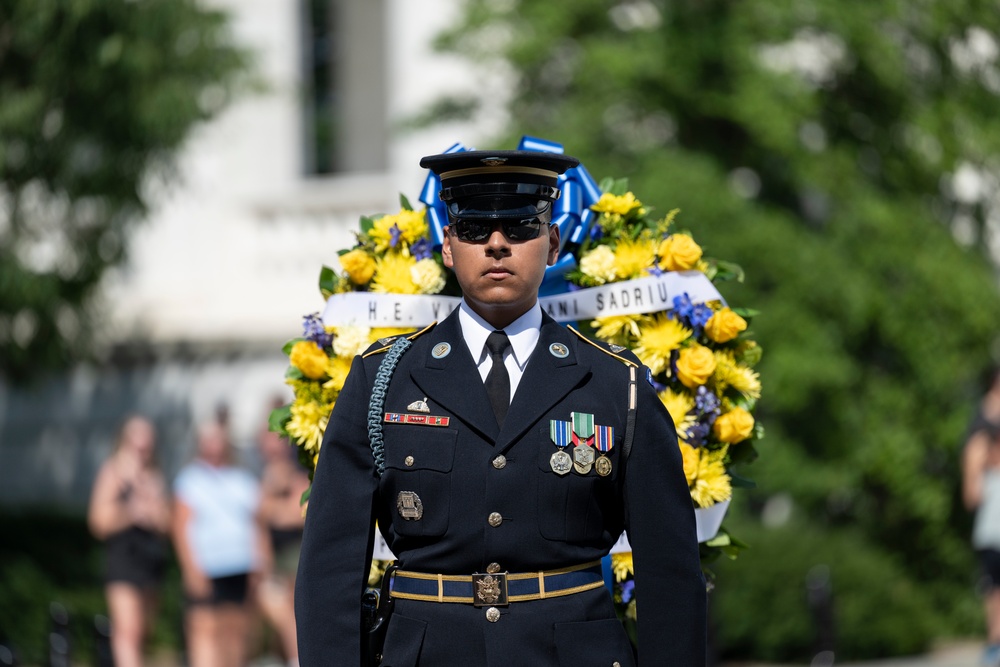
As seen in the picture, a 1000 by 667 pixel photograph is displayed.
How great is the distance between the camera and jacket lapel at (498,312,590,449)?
371 centimetres

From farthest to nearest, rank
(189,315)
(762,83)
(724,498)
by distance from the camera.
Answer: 1. (189,315)
2. (762,83)
3. (724,498)

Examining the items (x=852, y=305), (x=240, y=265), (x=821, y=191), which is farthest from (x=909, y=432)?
(x=240, y=265)

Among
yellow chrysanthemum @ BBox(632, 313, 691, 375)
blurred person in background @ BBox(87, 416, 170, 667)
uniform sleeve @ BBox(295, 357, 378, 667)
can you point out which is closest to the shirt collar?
uniform sleeve @ BBox(295, 357, 378, 667)

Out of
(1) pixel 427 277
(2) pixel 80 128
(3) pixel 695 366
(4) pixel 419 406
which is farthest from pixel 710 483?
(2) pixel 80 128

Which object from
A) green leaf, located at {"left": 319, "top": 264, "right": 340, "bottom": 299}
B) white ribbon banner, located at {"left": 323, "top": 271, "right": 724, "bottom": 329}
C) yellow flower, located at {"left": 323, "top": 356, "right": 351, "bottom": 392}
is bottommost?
yellow flower, located at {"left": 323, "top": 356, "right": 351, "bottom": 392}

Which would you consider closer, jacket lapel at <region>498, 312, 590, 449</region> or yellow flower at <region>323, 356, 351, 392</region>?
jacket lapel at <region>498, 312, 590, 449</region>

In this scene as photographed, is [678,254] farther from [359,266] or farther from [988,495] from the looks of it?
[988,495]

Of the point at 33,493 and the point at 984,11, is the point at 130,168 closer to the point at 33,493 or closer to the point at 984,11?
the point at 33,493

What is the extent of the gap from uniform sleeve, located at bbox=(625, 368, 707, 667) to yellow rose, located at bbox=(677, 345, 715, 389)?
1093 mm

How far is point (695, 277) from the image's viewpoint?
5031 millimetres

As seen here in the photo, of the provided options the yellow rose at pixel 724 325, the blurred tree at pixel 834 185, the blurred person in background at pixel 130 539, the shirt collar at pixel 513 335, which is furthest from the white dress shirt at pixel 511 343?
the blurred tree at pixel 834 185

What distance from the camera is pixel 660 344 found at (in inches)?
194

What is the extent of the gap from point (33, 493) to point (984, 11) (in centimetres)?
1036

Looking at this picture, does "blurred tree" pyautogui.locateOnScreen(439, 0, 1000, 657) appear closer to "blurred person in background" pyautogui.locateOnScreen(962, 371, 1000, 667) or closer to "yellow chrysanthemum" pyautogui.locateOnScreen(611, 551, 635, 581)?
"blurred person in background" pyautogui.locateOnScreen(962, 371, 1000, 667)
